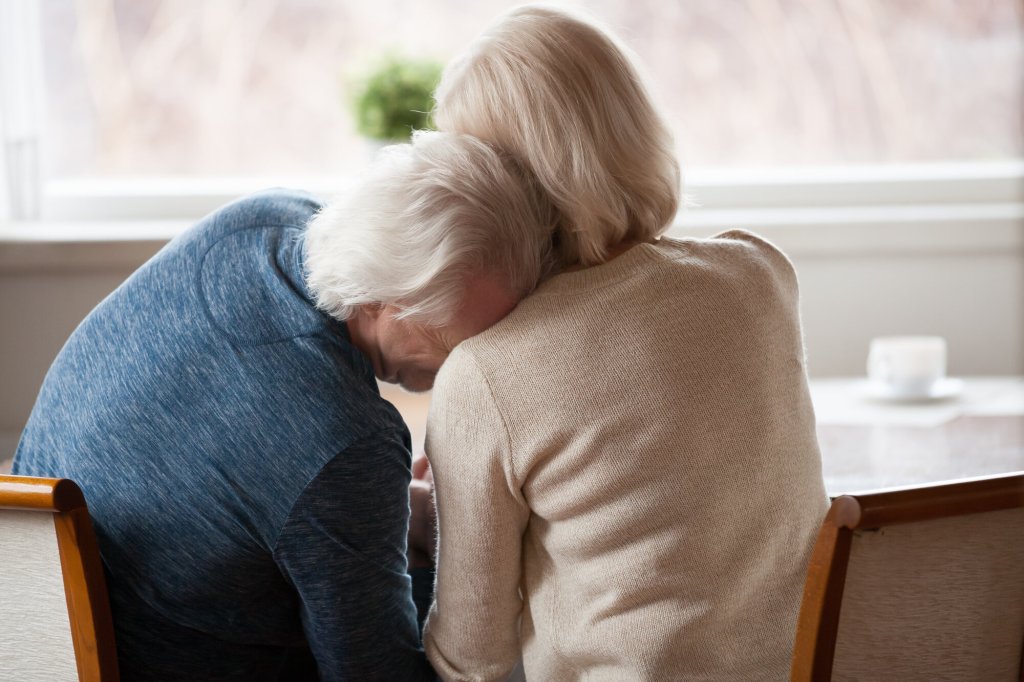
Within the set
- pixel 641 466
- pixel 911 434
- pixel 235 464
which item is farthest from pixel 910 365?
pixel 235 464

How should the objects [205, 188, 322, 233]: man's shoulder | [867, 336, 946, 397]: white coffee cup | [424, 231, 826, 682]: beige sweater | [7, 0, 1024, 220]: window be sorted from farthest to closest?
[7, 0, 1024, 220]: window < [867, 336, 946, 397]: white coffee cup < [205, 188, 322, 233]: man's shoulder < [424, 231, 826, 682]: beige sweater

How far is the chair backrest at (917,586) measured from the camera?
84 cm

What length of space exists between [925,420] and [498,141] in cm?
99

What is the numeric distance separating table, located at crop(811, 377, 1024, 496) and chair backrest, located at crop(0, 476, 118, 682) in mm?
856

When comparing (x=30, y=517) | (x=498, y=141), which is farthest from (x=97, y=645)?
(x=498, y=141)

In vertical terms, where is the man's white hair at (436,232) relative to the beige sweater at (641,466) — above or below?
above

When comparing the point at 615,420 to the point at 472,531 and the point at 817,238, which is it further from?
the point at 817,238

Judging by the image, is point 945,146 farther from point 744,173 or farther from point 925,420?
point 925,420

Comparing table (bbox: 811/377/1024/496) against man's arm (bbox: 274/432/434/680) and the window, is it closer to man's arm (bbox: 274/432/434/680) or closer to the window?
man's arm (bbox: 274/432/434/680)

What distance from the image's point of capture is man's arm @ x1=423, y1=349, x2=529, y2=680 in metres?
0.98

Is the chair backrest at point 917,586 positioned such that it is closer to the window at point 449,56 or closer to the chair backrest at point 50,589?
the chair backrest at point 50,589

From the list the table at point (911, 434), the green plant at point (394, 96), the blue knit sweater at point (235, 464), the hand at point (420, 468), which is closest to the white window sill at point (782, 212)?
the green plant at point (394, 96)

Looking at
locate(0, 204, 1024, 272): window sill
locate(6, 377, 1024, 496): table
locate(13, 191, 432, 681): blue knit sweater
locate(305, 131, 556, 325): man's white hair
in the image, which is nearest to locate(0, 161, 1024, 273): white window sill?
locate(0, 204, 1024, 272): window sill

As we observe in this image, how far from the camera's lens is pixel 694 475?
3.17 feet
